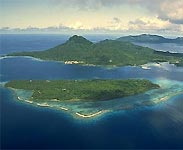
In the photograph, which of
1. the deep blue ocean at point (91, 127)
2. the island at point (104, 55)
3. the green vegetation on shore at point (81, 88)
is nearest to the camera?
the deep blue ocean at point (91, 127)

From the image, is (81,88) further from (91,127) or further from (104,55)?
(104,55)

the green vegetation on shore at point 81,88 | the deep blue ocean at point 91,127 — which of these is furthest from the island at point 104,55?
the deep blue ocean at point 91,127

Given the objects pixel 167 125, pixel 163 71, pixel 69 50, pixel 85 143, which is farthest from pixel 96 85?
pixel 69 50

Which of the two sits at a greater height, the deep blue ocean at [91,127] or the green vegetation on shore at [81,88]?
the green vegetation on shore at [81,88]

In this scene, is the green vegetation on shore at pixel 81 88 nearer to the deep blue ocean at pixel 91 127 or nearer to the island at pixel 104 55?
the deep blue ocean at pixel 91 127

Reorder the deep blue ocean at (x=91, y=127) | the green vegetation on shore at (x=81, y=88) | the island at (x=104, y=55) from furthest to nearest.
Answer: the island at (x=104, y=55)
the green vegetation on shore at (x=81, y=88)
the deep blue ocean at (x=91, y=127)

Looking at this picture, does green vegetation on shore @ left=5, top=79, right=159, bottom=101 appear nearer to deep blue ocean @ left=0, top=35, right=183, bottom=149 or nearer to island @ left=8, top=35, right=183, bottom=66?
deep blue ocean @ left=0, top=35, right=183, bottom=149

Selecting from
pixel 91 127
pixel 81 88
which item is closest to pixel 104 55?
pixel 81 88
